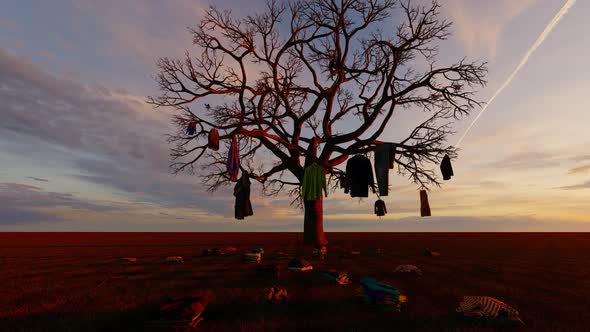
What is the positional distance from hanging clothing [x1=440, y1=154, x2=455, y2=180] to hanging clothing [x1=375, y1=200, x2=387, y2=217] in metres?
3.15

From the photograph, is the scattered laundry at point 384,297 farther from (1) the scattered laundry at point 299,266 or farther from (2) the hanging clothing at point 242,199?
(2) the hanging clothing at point 242,199

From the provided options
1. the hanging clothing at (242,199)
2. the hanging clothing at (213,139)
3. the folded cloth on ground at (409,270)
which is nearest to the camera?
the folded cloth on ground at (409,270)

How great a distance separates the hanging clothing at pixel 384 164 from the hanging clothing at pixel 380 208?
3.34 m

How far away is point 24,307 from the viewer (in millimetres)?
4934

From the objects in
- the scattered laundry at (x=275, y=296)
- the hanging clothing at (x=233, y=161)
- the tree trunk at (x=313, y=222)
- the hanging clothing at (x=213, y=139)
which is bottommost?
the scattered laundry at (x=275, y=296)

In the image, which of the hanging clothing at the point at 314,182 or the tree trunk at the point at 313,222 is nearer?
the hanging clothing at the point at 314,182

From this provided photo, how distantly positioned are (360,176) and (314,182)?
1.94 meters

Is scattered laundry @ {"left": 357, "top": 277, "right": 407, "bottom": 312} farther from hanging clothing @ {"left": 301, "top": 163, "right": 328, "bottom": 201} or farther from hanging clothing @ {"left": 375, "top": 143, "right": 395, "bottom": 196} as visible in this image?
hanging clothing @ {"left": 301, "top": 163, "right": 328, "bottom": 201}

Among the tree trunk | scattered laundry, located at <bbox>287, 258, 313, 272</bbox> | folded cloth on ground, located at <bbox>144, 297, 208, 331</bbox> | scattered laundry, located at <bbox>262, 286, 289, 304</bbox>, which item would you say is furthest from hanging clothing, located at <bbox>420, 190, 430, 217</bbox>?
folded cloth on ground, located at <bbox>144, 297, 208, 331</bbox>

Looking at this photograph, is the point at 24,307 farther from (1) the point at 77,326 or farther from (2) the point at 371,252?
(2) the point at 371,252

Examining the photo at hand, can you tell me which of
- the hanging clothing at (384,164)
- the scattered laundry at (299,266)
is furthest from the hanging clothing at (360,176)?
the scattered laundry at (299,266)

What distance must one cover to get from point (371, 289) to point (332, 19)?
1476 centimetres

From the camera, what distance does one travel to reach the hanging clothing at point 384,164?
12195 mm

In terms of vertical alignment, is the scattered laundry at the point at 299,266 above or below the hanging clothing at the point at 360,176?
below
